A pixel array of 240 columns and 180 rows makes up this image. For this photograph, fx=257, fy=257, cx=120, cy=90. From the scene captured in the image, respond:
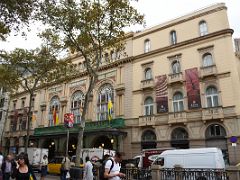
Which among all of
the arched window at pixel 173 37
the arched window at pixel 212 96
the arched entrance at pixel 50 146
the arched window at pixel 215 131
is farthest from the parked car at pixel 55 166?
the arched window at pixel 173 37

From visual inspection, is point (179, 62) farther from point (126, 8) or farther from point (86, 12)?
point (86, 12)

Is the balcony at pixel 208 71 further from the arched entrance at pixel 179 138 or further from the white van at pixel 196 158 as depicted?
the white van at pixel 196 158

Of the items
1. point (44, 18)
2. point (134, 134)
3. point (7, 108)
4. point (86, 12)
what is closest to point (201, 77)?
point (134, 134)

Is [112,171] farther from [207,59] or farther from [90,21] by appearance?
[207,59]

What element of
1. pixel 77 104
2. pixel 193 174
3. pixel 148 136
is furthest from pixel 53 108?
pixel 193 174

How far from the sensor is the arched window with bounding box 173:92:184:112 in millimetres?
25734

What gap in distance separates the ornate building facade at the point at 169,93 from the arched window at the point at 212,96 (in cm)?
9

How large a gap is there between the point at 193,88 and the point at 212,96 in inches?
74.3

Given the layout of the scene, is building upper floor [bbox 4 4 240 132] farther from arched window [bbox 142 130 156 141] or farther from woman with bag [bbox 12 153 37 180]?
woman with bag [bbox 12 153 37 180]

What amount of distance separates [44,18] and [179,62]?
1521 cm

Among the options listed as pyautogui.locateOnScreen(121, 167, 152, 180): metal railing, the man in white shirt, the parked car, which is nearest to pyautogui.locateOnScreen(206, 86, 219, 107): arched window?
pyautogui.locateOnScreen(121, 167, 152, 180): metal railing

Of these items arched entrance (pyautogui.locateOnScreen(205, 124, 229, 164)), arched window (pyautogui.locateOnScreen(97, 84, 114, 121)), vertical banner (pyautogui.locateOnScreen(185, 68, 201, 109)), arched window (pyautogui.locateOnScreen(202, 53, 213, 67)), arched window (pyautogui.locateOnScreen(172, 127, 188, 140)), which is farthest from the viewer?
arched window (pyautogui.locateOnScreen(97, 84, 114, 121))

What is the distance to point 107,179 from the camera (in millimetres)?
7680

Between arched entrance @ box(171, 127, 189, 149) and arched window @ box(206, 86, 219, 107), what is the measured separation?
12.0 ft
